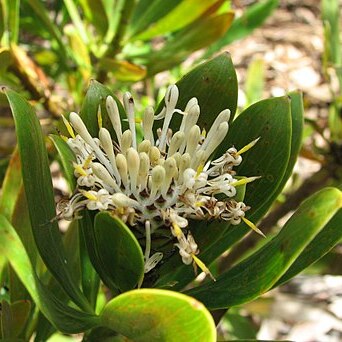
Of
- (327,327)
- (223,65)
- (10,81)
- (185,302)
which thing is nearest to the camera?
(185,302)

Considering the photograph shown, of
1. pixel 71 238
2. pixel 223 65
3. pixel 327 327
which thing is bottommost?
pixel 327 327

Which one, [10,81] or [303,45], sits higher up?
[10,81]

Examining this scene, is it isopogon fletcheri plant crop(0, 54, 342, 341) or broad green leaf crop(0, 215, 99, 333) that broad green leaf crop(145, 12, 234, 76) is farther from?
broad green leaf crop(0, 215, 99, 333)

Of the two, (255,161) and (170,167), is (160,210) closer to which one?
(170,167)

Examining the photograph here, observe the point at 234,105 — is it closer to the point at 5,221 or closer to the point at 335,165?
the point at 5,221

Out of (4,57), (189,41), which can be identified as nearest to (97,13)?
(189,41)

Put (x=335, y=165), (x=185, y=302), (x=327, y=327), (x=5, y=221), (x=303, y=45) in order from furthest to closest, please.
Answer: (x=303, y=45), (x=327, y=327), (x=335, y=165), (x=5, y=221), (x=185, y=302)

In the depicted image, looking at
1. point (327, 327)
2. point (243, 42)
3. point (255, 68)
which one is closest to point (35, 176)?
point (255, 68)
